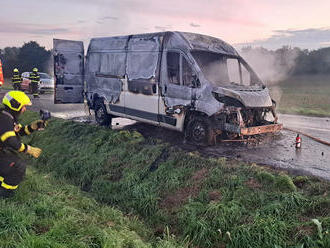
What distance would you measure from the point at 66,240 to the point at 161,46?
18.1ft

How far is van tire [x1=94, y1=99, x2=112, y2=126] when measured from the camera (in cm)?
990

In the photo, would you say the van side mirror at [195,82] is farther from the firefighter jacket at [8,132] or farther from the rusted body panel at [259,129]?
the firefighter jacket at [8,132]

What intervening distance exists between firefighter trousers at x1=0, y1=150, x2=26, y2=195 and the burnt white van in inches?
155

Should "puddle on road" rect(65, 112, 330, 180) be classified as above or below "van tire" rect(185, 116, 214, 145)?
below

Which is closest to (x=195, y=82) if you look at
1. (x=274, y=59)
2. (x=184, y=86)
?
(x=184, y=86)

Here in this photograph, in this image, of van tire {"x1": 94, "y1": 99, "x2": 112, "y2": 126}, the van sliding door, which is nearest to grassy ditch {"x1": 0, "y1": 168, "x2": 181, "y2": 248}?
van tire {"x1": 94, "y1": 99, "x2": 112, "y2": 126}

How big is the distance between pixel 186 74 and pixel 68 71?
5.08 m

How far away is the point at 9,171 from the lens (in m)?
4.46

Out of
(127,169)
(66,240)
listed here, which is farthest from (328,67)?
(66,240)

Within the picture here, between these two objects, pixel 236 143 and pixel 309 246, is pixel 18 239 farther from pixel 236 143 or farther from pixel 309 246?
pixel 236 143

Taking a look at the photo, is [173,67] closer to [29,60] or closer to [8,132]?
[8,132]

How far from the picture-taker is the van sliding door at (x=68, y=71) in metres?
10.4

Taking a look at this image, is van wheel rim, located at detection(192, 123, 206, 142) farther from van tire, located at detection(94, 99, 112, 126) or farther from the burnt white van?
van tire, located at detection(94, 99, 112, 126)

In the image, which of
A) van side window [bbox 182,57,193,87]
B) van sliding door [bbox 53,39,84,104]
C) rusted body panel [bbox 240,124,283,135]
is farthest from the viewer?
van sliding door [bbox 53,39,84,104]
